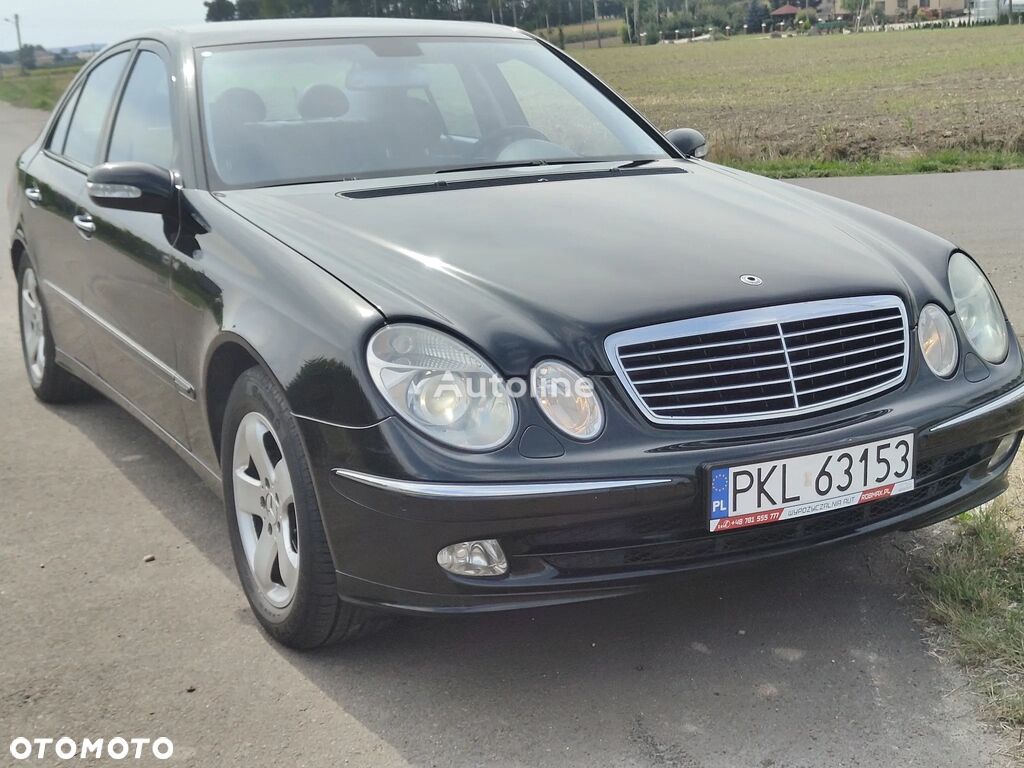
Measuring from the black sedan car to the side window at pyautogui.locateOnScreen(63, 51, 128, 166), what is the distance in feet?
2.25

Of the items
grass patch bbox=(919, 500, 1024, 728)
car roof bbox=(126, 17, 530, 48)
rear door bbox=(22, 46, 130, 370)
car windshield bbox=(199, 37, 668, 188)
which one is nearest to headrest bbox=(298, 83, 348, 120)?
car windshield bbox=(199, 37, 668, 188)

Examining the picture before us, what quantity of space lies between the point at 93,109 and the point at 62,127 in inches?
17.8

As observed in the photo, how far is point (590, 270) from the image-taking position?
3.06 m

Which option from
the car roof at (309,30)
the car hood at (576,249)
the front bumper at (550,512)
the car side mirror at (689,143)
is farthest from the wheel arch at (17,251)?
the front bumper at (550,512)

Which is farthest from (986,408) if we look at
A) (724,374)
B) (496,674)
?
(496,674)

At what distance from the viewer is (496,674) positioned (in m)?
3.09

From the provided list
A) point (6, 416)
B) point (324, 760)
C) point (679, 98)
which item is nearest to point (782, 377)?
point (324, 760)

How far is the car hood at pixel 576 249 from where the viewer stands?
9.33 feet

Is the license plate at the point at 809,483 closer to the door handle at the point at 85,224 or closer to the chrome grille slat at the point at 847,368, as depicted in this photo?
the chrome grille slat at the point at 847,368

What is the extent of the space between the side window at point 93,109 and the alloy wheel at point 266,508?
1941 millimetres

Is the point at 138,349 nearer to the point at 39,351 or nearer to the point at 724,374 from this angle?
the point at 39,351

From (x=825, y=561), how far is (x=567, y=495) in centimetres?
134

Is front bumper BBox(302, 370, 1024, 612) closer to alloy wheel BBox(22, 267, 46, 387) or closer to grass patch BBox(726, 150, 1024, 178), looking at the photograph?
alloy wheel BBox(22, 267, 46, 387)

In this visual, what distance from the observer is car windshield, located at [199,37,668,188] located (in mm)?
3912
